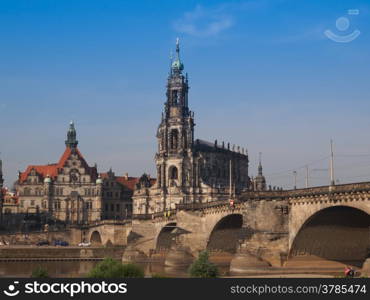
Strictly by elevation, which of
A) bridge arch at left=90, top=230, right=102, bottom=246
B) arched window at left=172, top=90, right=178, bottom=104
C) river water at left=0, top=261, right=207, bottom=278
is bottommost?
river water at left=0, top=261, right=207, bottom=278

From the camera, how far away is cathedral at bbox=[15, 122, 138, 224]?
162 m

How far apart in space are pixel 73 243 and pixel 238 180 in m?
45.6

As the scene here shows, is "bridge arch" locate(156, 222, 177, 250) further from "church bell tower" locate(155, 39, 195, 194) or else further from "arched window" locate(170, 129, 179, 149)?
"arched window" locate(170, 129, 179, 149)

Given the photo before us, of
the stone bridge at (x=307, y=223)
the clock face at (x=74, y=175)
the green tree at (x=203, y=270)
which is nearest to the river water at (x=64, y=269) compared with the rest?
the stone bridge at (x=307, y=223)

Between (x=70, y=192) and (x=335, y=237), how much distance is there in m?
104

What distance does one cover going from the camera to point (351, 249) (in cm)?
6994

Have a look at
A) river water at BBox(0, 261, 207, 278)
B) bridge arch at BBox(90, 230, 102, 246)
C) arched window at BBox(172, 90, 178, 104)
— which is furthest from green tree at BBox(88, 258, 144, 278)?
arched window at BBox(172, 90, 178, 104)

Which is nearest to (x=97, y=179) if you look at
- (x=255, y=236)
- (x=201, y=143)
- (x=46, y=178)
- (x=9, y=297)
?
(x=46, y=178)

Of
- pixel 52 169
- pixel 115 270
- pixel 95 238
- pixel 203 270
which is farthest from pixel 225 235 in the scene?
pixel 52 169

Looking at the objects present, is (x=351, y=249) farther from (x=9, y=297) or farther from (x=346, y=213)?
(x=9, y=297)

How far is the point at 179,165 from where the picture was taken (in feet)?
484

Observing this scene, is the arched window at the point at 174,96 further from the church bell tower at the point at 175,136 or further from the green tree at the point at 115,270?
the green tree at the point at 115,270

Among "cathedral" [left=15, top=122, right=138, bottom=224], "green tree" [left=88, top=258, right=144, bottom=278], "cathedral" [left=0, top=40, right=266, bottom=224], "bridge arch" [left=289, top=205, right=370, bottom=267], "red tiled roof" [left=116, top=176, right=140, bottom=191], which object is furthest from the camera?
"red tiled roof" [left=116, top=176, right=140, bottom=191]

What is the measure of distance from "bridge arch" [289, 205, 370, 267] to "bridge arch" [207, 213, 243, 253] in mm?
18155
